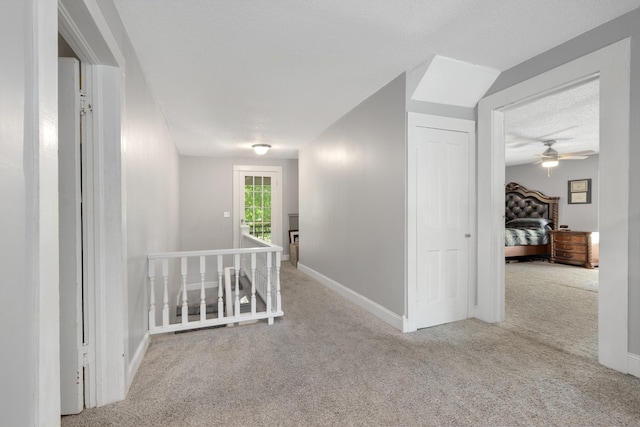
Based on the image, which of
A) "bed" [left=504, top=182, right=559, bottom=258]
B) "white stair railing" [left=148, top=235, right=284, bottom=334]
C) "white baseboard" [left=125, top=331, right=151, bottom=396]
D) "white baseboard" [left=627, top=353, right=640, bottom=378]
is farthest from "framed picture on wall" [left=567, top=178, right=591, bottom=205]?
"white baseboard" [left=125, top=331, right=151, bottom=396]

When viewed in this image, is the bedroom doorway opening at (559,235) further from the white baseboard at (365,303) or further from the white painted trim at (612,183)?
the white baseboard at (365,303)

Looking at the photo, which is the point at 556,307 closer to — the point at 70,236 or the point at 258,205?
the point at 70,236

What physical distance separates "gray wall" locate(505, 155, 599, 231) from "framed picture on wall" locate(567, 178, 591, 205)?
6cm

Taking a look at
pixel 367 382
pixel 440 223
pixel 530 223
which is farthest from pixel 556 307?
pixel 530 223

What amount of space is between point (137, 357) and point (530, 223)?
24.7 feet

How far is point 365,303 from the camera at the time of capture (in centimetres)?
324

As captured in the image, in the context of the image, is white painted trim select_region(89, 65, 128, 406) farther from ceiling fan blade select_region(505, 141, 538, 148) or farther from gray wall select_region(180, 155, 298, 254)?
ceiling fan blade select_region(505, 141, 538, 148)

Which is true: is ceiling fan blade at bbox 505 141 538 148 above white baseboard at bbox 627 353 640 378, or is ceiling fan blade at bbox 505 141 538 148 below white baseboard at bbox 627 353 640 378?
above

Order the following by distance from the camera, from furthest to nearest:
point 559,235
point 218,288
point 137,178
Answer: point 559,235
point 218,288
point 137,178

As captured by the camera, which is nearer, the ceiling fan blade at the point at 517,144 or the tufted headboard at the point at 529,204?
the ceiling fan blade at the point at 517,144

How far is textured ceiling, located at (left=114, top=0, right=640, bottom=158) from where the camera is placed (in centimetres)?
178

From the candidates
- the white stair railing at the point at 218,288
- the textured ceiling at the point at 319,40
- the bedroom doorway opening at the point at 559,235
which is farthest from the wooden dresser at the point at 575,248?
the white stair railing at the point at 218,288

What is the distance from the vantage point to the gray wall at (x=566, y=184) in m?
6.08

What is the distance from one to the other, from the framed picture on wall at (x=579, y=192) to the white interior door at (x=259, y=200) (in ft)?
21.3
